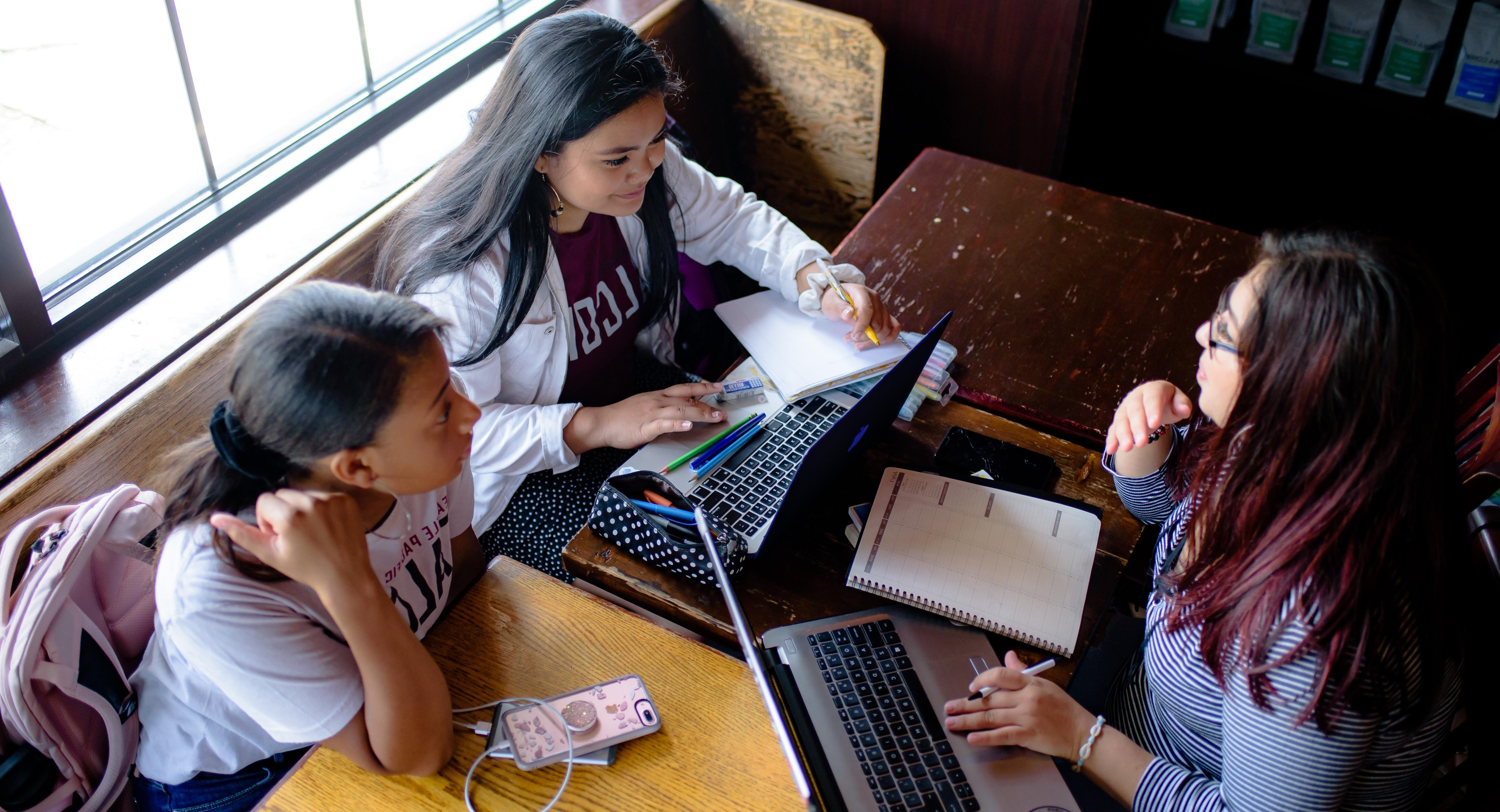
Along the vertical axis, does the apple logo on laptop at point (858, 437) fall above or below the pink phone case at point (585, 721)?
above

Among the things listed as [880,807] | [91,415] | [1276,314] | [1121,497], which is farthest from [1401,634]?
[91,415]

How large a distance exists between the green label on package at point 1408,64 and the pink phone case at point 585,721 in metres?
3.09

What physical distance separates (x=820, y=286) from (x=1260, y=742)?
970 millimetres

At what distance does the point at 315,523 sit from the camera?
0.95 m

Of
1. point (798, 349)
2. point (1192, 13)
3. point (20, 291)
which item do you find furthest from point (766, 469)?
point (1192, 13)

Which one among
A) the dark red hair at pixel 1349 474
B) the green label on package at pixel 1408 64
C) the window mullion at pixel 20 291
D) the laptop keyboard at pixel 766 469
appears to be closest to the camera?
the dark red hair at pixel 1349 474

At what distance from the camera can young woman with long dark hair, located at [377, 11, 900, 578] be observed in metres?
1.44

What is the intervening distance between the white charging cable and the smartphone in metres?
0.64

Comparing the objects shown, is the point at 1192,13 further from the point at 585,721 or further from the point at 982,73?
the point at 585,721

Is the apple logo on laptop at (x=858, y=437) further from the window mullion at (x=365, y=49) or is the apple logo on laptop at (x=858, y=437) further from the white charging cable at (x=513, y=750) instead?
the window mullion at (x=365, y=49)

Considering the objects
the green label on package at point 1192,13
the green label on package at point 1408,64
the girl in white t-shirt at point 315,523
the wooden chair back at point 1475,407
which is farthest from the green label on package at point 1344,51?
the girl in white t-shirt at point 315,523

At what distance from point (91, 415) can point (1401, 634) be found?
1.67m

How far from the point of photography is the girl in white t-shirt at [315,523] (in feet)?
3.11

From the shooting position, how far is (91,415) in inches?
54.4
